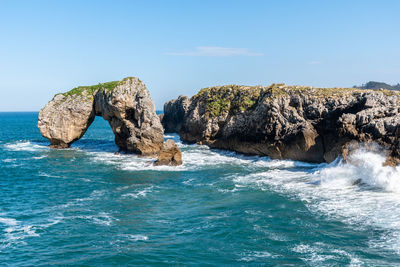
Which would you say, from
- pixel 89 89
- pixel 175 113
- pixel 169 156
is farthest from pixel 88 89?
pixel 175 113

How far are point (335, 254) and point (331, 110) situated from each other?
90.3ft

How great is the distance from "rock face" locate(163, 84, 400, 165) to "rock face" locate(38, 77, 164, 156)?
13.0 meters

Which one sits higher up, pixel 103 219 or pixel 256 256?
pixel 103 219

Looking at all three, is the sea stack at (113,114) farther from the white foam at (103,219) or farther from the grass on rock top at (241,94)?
the white foam at (103,219)

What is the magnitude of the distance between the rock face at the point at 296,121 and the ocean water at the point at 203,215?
260 cm

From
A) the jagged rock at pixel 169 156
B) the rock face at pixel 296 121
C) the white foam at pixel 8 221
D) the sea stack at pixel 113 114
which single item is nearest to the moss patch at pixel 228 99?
the rock face at pixel 296 121

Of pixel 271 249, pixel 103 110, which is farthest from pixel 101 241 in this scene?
pixel 103 110

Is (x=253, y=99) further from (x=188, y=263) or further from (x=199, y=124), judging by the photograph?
(x=188, y=263)

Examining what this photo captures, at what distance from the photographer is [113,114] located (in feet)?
184

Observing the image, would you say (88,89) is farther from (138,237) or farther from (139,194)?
(138,237)

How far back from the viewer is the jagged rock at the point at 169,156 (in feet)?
146

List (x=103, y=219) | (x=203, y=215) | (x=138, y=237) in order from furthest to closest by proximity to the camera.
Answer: (x=203, y=215) < (x=103, y=219) < (x=138, y=237)

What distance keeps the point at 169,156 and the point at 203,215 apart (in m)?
19.8

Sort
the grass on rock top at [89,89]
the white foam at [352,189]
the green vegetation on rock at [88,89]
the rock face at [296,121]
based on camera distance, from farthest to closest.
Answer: the green vegetation on rock at [88,89] → the grass on rock top at [89,89] → the rock face at [296,121] → the white foam at [352,189]
